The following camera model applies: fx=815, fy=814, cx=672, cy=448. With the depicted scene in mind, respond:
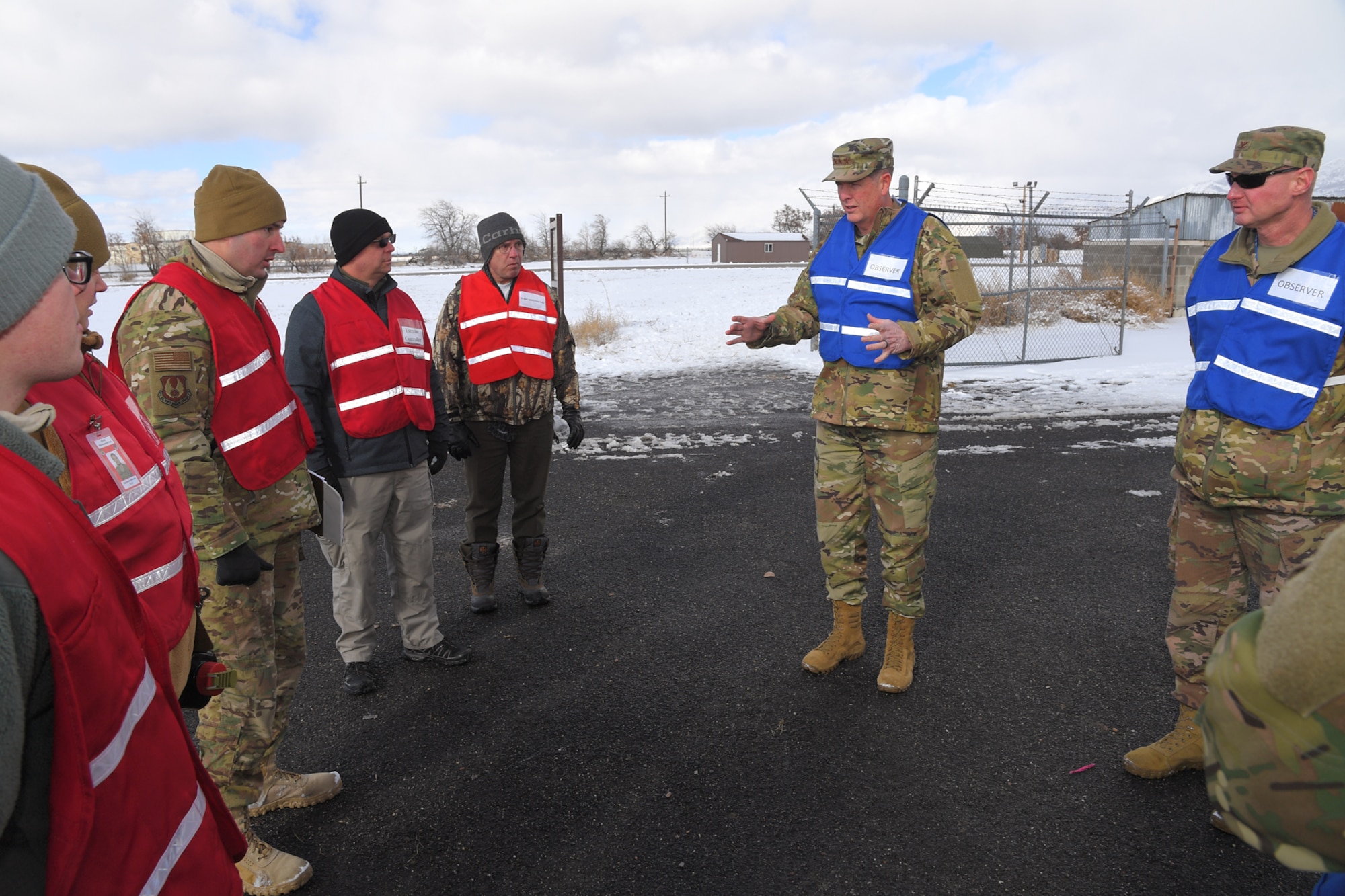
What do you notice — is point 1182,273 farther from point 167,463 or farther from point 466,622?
point 167,463

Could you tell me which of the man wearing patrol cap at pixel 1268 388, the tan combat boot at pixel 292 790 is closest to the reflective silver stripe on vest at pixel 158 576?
the tan combat boot at pixel 292 790

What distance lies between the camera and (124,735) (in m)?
1.13

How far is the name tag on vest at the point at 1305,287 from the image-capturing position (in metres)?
2.62

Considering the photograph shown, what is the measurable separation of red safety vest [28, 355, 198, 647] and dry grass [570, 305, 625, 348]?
12.6 m

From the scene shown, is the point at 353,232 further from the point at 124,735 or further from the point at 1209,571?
the point at 1209,571

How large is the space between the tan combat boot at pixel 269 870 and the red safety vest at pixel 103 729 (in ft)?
4.44

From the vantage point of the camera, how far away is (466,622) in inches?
173

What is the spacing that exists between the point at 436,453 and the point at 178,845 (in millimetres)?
2779

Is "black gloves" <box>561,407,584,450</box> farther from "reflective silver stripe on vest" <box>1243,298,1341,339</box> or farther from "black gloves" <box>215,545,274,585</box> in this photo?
"reflective silver stripe on vest" <box>1243,298,1341,339</box>

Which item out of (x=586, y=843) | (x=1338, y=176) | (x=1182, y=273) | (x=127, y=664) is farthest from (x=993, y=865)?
(x=1338, y=176)

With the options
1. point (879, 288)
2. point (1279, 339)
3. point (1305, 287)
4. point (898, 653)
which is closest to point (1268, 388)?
point (1279, 339)

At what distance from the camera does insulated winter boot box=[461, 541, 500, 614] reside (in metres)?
4.47

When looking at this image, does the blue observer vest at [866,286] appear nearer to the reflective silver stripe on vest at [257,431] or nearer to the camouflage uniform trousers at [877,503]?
the camouflage uniform trousers at [877,503]

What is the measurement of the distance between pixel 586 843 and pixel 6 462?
2.19 meters
